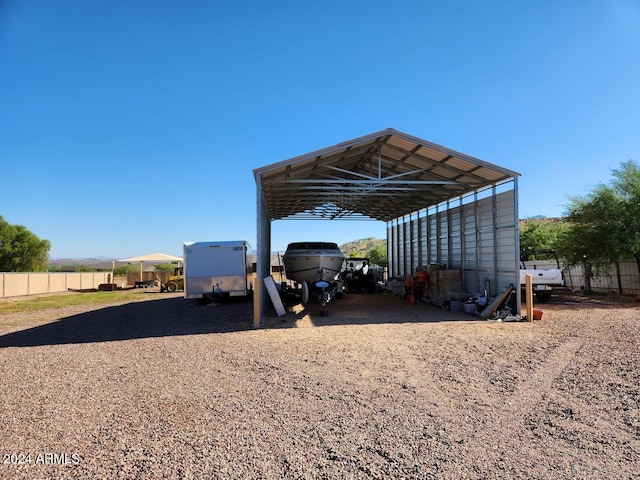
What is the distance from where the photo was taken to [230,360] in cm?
721

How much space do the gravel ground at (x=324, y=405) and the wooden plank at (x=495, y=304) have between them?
7.85 ft

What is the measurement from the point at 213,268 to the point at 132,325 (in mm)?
4260

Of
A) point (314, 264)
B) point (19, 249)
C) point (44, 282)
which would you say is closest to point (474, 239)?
point (314, 264)

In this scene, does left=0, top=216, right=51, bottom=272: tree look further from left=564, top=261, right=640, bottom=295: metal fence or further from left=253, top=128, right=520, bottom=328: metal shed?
left=564, top=261, right=640, bottom=295: metal fence

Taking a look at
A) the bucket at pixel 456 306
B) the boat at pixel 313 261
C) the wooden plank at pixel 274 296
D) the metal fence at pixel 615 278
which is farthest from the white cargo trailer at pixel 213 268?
the metal fence at pixel 615 278

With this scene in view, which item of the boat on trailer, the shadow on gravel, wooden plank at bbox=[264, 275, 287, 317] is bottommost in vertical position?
the shadow on gravel

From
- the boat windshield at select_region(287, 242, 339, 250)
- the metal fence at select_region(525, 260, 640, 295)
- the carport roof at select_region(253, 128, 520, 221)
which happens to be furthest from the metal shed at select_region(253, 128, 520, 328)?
the metal fence at select_region(525, 260, 640, 295)

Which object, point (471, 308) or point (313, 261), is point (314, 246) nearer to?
point (313, 261)

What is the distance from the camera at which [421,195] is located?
1791 cm

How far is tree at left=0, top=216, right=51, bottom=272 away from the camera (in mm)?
35469

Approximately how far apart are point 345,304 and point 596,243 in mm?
11200

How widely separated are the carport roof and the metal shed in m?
0.03

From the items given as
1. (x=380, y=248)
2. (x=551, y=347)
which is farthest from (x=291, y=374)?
(x=380, y=248)

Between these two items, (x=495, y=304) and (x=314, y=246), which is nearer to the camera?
(x=495, y=304)
